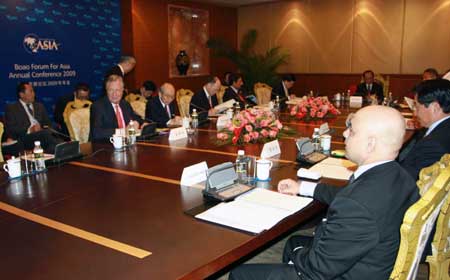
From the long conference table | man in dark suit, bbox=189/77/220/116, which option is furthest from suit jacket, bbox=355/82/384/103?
the long conference table

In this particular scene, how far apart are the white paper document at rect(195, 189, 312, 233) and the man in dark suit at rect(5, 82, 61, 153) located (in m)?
3.81

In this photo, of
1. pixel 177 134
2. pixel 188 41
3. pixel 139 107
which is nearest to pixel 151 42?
pixel 188 41

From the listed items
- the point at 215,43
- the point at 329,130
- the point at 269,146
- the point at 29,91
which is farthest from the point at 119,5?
the point at 269,146

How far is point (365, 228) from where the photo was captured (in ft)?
3.94

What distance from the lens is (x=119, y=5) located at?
322 inches

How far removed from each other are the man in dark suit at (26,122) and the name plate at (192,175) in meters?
3.38

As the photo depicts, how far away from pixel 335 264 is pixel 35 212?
123 centimetres

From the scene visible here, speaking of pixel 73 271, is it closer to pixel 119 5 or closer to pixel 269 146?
pixel 269 146

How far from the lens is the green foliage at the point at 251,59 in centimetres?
970

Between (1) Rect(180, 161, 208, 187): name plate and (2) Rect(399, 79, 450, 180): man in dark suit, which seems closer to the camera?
(1) Rect(180, 161, 208, 187): name plate

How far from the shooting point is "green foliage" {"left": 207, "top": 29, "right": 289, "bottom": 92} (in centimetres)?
970

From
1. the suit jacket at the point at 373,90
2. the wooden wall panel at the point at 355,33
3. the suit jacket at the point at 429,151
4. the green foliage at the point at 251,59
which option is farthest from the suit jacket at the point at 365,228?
the green foliage at the point at 251,59

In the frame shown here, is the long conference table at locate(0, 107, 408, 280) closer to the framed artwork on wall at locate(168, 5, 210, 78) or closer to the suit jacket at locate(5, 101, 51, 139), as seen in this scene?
the suit jacket at locate(5, 101, 51, 139)

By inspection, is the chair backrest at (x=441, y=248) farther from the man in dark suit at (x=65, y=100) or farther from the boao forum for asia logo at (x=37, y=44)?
the boao forum for asia logo at (x=37, y=44)
